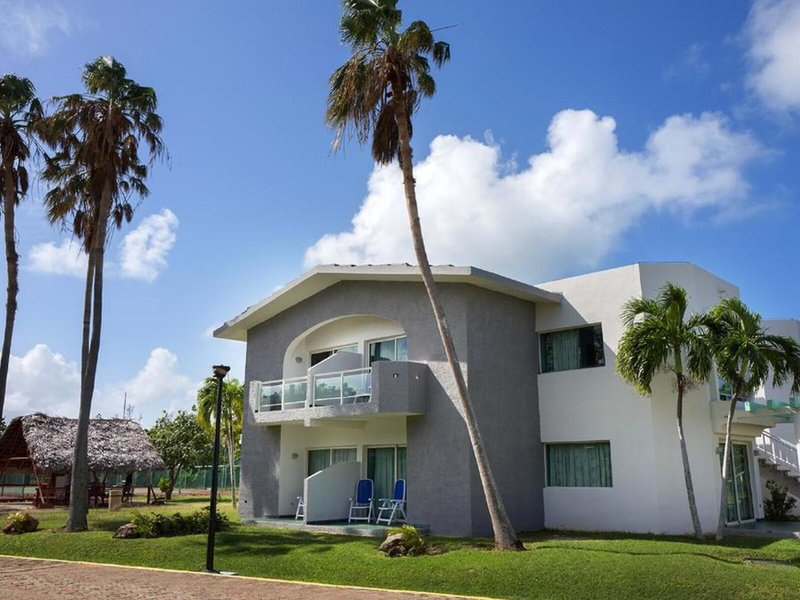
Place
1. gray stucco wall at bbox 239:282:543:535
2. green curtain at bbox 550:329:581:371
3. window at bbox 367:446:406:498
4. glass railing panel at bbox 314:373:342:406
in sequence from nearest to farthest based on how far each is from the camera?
gray stucco wall at bbox 239:282:543:535 → glass railing panel at bbox 314:373:342:406 → green curtain at bbox 550:329:581:371 → window at bbox 367:446:406:498

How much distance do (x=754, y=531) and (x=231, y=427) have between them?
27.7 meters

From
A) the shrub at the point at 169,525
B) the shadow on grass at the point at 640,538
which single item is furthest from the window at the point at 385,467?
the shrub at the point at 169,525

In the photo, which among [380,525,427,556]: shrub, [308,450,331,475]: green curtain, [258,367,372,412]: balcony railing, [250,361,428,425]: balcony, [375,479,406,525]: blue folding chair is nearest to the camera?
[380,525,427,556]: shrub

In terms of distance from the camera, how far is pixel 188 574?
45.0ft

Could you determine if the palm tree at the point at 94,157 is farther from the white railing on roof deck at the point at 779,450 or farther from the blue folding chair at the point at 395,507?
the white railing on roof deck at the point at 779,450

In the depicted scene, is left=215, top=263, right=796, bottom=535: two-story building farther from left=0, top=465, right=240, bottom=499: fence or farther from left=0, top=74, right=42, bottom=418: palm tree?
left=0, top=465, right=240, bottom=499: fence

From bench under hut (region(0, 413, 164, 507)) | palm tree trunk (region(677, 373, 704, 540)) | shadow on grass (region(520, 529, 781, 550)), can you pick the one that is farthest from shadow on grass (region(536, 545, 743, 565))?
bench under hut (region(0, 413, 164, 507))

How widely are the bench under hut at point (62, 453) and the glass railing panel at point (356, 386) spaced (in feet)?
54.5

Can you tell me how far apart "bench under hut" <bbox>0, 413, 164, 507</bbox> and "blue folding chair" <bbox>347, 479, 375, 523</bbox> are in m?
15.3

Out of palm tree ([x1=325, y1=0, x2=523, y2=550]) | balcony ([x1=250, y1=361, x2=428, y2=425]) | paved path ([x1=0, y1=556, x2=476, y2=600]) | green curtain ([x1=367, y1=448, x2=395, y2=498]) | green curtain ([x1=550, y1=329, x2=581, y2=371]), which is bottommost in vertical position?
paved path ([x1=0, y1=556, x2=476, y2=600])

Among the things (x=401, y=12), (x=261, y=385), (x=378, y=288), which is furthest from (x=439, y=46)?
(x=261, y=385)

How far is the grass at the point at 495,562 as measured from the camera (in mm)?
11141

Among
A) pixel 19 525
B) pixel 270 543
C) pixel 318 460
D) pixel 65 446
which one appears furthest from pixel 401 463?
pixel 65 446

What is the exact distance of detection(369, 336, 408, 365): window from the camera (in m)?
21.2
